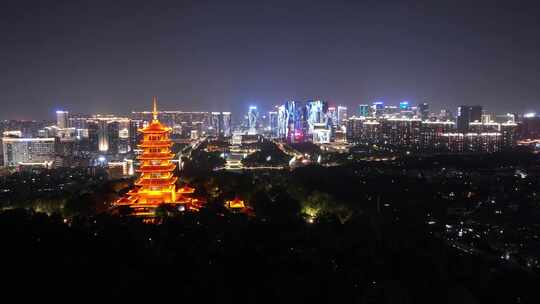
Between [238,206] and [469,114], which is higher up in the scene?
[469,114]

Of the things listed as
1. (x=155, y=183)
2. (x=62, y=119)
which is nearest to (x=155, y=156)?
(x=155, y=183)

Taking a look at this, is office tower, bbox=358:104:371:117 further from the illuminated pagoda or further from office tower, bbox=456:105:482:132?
the illuminated pagoda

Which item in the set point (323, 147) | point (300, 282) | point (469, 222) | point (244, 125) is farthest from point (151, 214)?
point (244, 125)

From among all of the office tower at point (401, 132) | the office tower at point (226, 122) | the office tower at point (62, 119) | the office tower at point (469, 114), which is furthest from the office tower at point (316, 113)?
the office tower at point (62, 119)

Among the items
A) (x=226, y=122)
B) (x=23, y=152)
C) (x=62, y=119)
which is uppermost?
(x=62, y=119)

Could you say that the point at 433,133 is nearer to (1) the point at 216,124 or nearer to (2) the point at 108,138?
(2) the point at 108,138

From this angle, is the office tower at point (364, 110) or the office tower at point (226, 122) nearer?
the office tower at point (364, 110)

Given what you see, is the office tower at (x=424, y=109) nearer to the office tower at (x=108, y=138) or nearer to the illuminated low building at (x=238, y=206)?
the office tower at (x=108, y=138)
